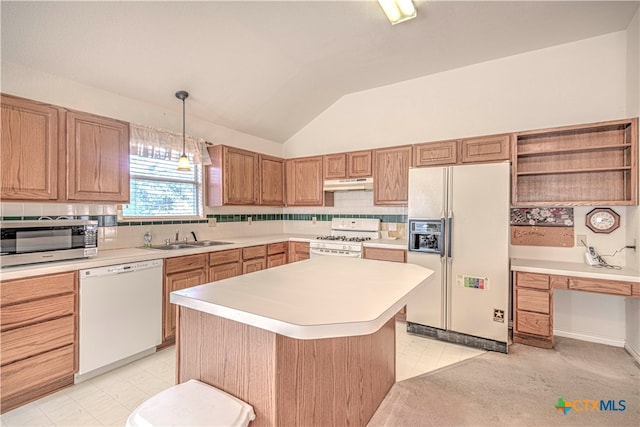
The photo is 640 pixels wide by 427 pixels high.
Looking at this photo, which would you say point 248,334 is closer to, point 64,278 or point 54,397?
point 64,278

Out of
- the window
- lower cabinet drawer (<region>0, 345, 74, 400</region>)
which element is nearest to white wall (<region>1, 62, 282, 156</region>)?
the window

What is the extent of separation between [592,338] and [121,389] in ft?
13.8

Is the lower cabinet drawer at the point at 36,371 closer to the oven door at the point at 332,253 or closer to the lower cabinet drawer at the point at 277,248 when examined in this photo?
the lower cabinet drawer at the point at 277,248

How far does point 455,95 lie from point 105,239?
13.4 feet

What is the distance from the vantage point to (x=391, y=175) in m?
3.72

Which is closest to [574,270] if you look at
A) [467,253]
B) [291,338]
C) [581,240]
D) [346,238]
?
[581,240]

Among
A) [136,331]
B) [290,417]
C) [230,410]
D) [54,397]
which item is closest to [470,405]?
[290,417]

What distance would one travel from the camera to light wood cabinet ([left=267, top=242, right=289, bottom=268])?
3874mm

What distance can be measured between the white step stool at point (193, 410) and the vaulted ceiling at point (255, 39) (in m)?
2.53

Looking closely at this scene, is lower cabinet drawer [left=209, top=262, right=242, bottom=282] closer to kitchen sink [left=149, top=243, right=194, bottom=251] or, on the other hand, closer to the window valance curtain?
kitchen sink [left=149, top=243, right=194, bottom=251]

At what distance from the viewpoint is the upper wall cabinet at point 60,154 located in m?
2.09

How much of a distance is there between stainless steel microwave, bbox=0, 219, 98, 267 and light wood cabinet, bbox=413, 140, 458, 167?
3216 millimetres

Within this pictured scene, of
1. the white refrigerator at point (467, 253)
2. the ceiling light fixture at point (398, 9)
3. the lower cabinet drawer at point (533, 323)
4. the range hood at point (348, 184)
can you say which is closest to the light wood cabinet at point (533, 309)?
the lower cabinet drawer at point (533, 323)

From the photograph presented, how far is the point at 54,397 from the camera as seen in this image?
208 centimetres
